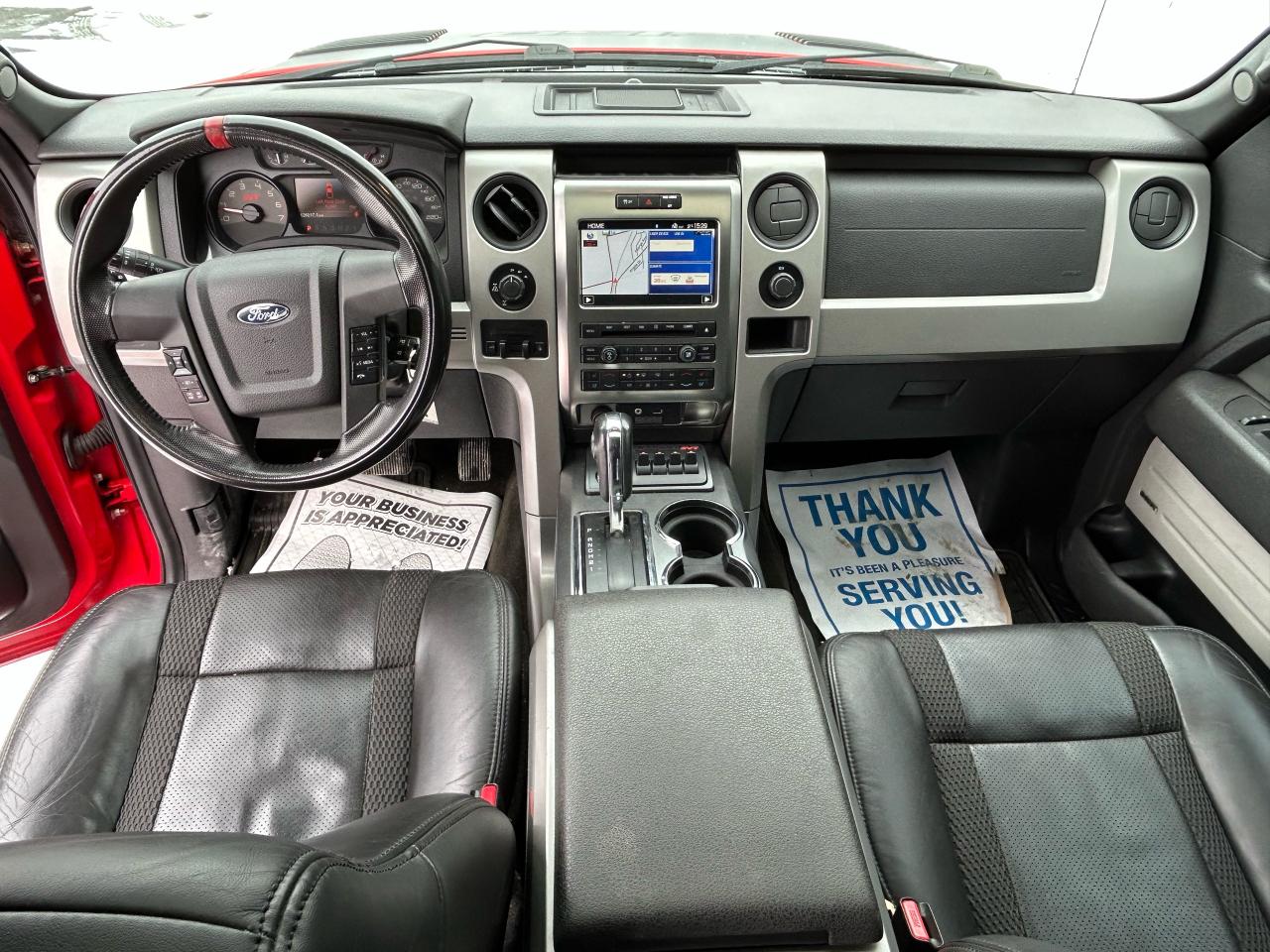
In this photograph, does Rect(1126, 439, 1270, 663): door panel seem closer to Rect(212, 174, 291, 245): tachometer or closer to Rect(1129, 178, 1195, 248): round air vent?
Rect(1129, 178, 1195, 248): round air vent

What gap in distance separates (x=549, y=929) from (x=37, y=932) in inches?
15.0

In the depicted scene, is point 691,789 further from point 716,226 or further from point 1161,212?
point 1161,212

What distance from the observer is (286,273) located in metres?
1.14

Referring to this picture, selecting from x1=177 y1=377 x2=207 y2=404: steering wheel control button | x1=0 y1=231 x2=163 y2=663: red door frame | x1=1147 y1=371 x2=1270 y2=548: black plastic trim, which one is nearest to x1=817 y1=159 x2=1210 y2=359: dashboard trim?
x1=1147 y1=371 x2=1270 y2=548: black plastic trim

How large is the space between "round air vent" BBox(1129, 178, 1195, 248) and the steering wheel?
117 cm

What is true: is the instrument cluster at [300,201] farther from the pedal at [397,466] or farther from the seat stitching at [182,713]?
the pedal at [397,466]

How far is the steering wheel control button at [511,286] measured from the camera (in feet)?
4.44

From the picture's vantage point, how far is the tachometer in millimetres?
1330

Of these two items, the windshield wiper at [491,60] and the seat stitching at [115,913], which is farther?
the windshield wiper at [491,60]

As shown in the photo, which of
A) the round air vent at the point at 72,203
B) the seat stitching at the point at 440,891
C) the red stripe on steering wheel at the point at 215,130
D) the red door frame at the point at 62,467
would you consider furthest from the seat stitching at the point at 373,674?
the red door frame at the point at 62,467

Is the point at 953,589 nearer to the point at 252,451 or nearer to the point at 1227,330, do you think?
the point at 1227,330

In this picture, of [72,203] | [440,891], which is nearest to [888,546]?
[440,891]

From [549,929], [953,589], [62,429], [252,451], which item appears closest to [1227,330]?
[953,589]

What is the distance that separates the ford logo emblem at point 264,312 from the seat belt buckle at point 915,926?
40.5 inches
